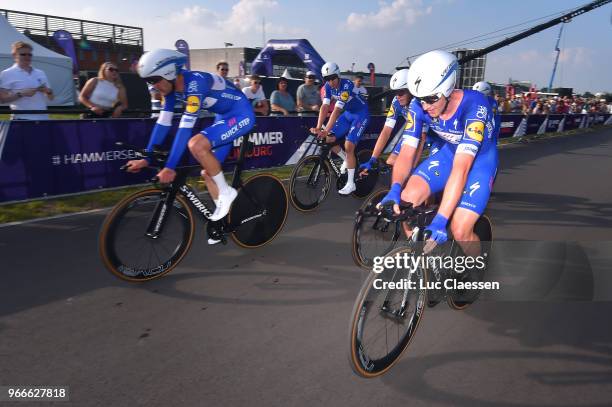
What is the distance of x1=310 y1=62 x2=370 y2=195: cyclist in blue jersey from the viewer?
243 inches

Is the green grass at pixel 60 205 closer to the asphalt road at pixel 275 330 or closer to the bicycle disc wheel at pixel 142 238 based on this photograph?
the asphalt road at pixel 275 330

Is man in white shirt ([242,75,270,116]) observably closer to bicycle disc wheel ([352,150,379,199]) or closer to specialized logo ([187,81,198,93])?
bicycle disc wheel ([352,150,379,199])

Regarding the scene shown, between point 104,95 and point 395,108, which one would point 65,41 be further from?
point 395,108

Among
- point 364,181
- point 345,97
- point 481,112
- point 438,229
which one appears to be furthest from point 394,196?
point 364,181

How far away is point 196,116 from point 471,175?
2.25 meters

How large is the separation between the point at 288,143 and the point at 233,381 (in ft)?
22.7

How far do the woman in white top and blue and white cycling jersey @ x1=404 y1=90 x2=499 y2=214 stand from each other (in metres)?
5.19

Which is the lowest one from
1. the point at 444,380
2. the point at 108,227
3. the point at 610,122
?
the point at 444,380

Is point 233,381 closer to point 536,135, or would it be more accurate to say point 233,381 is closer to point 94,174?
point 94,174

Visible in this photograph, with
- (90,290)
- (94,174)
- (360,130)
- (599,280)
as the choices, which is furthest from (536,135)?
(90,290)

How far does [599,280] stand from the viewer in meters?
4.07

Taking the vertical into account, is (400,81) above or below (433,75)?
above

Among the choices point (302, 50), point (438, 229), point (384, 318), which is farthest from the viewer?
point (302, 50)

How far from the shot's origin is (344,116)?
6.52m
